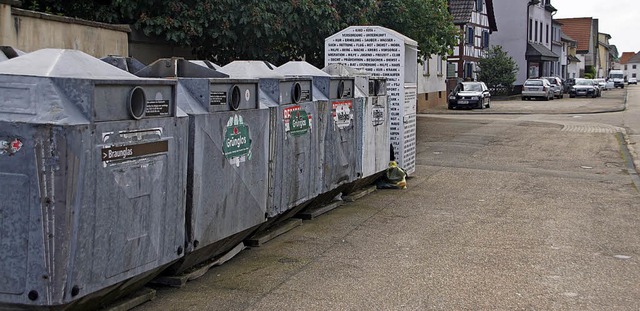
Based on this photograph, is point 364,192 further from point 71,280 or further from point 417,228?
point 71,280

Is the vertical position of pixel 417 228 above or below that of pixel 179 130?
below

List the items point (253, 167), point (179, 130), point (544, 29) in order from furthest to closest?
1. point (544, 29)
2. point (253, 167)
3. point (179, 130)

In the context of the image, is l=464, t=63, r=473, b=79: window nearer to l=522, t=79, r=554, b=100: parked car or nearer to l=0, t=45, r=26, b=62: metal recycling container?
l=522, t=79, r=554, b=100: parked car

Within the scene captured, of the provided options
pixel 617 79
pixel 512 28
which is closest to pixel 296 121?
pixel 512 28

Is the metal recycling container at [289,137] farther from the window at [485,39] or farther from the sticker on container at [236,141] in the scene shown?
the window at [485,39]

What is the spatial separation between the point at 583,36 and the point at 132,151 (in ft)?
357

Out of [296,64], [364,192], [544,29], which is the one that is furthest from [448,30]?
[544,29]

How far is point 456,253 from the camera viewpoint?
8.41 m

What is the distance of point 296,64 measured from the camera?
10188 mm

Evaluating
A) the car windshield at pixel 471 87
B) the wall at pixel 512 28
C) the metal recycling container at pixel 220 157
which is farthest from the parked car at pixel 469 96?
the metal recycling container at pixel 220 157

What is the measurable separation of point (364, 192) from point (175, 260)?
6.06 metres

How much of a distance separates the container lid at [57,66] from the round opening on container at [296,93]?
10.3ft

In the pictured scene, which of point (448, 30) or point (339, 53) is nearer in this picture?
point (339, 53)

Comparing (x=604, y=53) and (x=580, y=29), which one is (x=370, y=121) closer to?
(x=580, y=29)
